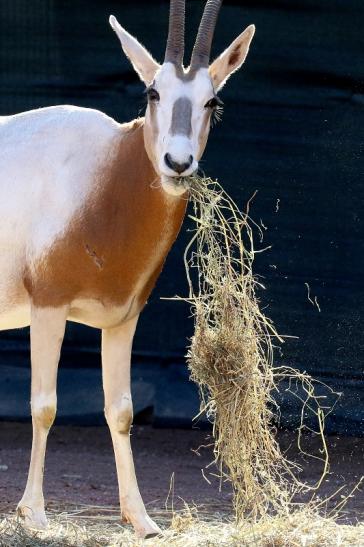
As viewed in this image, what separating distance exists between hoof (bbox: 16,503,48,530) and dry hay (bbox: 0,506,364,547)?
5 centimetres

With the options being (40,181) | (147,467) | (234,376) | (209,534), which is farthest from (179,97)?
(147,467)

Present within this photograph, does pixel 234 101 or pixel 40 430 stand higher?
pixel 234 101

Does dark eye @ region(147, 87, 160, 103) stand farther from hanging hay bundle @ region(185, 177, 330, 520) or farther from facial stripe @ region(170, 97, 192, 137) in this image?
hanging hay bundle @ region(185, 177, 330, 520)

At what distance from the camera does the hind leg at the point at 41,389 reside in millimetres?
6129

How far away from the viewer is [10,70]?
28.8ft

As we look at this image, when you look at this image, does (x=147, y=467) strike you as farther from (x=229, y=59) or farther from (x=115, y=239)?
(x=229, y=59)

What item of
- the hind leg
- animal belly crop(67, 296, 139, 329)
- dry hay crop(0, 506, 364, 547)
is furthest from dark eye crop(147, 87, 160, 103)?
dry hay crop(0, 506, 364, 547)

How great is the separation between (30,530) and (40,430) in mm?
553

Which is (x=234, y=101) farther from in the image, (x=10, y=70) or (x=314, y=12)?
(x=10, y=70)

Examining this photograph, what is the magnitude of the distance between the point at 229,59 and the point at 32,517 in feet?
8.33

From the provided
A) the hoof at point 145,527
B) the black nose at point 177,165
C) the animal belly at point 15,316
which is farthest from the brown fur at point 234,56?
the hoof at point 145,527

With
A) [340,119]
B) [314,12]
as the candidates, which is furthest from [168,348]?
[314,12]

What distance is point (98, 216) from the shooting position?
6.18 m

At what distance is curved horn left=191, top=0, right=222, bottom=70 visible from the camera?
6099 millimetres
